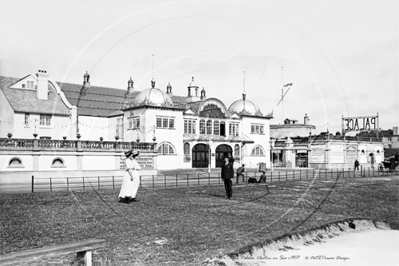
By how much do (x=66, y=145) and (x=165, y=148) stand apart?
14478 mm

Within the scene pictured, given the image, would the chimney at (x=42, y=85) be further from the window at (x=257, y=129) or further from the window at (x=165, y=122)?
the window at (x=257, y=129)

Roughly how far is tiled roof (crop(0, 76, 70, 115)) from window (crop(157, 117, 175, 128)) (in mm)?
10708

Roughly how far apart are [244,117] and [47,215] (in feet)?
151

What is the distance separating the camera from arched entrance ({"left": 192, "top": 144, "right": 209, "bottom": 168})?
169 feet

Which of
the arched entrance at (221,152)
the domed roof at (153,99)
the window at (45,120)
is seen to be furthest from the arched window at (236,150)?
the window at (45,120)

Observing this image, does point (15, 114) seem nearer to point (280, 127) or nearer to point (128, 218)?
point (128, 218)

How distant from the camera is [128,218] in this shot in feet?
44.9

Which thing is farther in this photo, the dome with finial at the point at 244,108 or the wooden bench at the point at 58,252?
the dome with finial at the point at 244,108

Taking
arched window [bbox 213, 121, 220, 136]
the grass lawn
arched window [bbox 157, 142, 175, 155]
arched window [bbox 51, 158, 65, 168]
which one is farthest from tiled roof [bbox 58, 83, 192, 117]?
the grass lawn

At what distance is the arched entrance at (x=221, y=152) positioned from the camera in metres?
54.1

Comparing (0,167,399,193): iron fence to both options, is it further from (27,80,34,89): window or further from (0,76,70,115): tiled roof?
(27,80,34,89): window

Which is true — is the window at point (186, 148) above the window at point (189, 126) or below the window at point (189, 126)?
below

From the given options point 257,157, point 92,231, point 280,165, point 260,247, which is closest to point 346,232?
point 260,247

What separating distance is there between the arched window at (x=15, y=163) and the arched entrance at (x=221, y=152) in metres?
26.5
